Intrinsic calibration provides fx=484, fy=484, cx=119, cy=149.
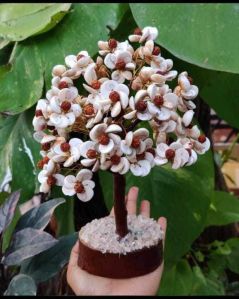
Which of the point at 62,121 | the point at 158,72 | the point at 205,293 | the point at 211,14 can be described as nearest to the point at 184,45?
the point at 211,14

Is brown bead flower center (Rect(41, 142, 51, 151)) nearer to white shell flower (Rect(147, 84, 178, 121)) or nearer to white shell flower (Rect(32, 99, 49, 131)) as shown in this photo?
white shell flower (Rect(32, 99, 49, 131))

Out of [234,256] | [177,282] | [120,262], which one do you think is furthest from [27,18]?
[234,256]

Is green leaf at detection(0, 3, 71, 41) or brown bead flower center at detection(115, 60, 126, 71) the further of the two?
green leaf at detection(0, 3, 71, 41)

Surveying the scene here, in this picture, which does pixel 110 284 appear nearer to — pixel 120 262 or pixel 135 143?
pixel 120 262

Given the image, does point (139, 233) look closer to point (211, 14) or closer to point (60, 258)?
point (60, 258)

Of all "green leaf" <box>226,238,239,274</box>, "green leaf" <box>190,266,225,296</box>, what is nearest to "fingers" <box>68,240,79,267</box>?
"green leaf" <box>190,266,225,296</box>

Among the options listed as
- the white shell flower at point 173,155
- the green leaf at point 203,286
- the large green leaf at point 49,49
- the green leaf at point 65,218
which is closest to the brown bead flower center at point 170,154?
the white shell flower at point 173,155

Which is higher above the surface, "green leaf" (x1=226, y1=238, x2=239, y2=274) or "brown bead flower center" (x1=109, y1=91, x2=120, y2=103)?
"brown bead flower center" (x1=109, y1=91, x2=120, y2=103)
